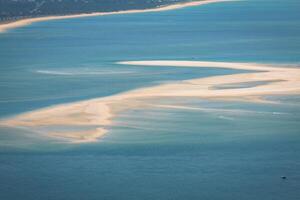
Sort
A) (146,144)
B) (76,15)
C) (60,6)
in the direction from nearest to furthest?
(146,144) < (76,15) < (60,6)

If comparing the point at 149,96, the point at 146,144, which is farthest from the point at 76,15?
the point at 146,144

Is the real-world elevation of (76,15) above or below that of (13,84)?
below

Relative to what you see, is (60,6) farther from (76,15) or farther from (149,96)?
(149,96)

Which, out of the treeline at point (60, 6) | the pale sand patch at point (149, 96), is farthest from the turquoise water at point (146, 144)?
the treeline at point (60, 6)

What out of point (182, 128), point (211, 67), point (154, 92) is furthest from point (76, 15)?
point (182, 128)

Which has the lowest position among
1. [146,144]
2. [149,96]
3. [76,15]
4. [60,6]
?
[60,6]

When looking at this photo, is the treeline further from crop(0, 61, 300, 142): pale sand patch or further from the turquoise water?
crop(0, 61, 300, 142): pale sand patch

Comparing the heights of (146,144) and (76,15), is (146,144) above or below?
above

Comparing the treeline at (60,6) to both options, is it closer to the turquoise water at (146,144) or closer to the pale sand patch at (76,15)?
the pale sand patch at (76,15)

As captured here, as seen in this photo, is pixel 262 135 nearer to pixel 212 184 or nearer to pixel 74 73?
pixel 212 184
